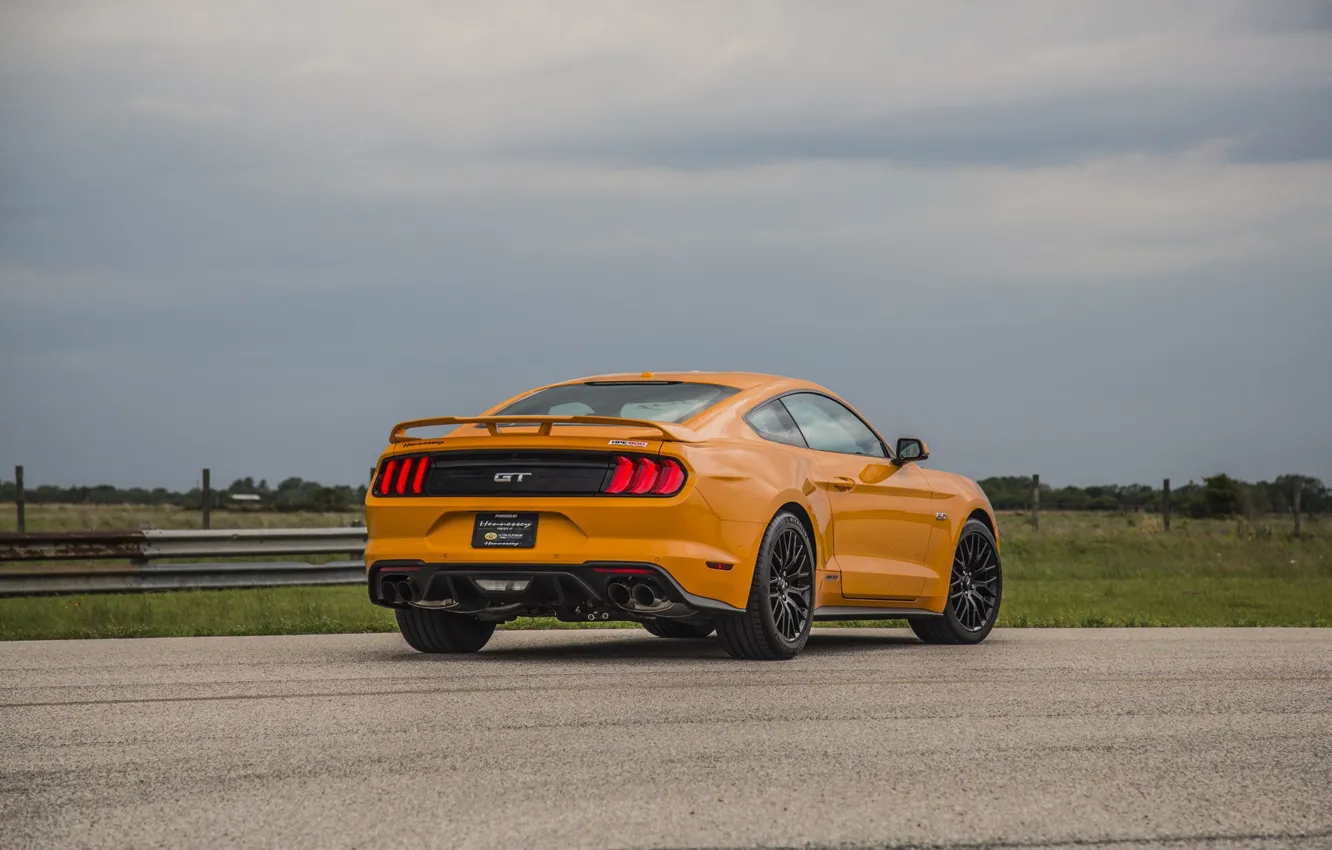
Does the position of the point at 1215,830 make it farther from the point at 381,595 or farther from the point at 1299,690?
the point at 381,595

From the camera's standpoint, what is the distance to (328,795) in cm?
445

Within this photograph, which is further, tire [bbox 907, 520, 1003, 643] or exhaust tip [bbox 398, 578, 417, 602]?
tire [bbox 907, 520, 1003, 643]

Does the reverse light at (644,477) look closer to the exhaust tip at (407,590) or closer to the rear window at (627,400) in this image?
the rear window at (627,400)

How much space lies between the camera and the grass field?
38.4 feet

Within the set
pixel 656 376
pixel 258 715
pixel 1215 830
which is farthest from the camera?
pixel 656 376

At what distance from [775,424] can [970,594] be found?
7.71 ft

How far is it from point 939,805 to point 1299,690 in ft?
11.2

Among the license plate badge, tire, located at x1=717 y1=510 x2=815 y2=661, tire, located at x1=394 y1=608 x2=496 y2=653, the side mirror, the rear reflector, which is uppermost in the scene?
the side mirror

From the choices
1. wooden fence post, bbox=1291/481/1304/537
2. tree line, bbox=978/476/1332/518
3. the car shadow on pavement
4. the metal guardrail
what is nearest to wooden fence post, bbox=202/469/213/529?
the metal guardrail

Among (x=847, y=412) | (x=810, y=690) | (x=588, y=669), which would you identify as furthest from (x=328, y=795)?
(x=847, y=412)

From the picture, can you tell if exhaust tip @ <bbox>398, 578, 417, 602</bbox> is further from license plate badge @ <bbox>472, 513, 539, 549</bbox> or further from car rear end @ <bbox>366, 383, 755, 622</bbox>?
license plate badge @ <bbox>472, 513, 539, 549</bbox>

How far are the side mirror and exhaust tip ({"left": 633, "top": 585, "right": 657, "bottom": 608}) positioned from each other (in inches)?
98.7

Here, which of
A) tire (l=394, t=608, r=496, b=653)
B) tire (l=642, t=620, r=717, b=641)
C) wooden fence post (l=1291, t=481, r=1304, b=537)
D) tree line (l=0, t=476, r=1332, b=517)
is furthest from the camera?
tree line (l=0, t=476, r=1332, b=517)

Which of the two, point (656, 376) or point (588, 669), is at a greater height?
point (656, 376)
